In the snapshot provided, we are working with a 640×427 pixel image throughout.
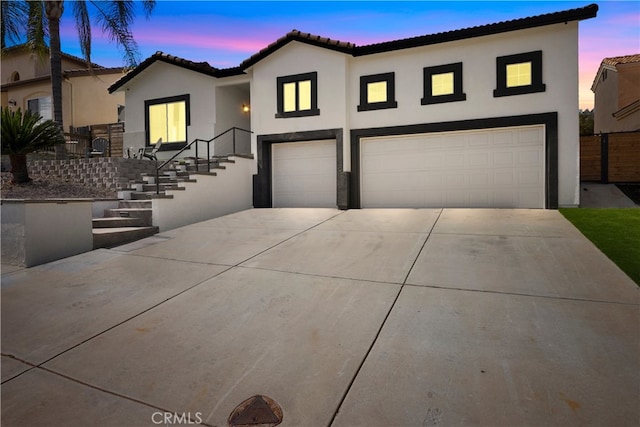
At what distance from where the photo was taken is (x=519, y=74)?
10.1 metres

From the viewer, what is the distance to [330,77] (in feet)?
38.1

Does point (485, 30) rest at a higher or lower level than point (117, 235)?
higher

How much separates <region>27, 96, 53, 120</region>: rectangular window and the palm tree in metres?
7.98

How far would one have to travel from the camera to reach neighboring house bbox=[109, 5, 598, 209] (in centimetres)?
980

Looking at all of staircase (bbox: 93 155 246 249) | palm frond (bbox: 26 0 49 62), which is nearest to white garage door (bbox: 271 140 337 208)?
staircase (bbox: 93 155 246 249)

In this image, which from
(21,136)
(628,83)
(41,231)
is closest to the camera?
(41,231)

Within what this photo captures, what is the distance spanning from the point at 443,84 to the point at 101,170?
1087 cm

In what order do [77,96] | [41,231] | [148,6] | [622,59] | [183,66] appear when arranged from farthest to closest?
1. [77,96]
2. [622,59]
3. [183,66]
4. [148,6]
5. [41,231]

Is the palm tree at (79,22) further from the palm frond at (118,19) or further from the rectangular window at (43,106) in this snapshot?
the rectangular window at (43,106)

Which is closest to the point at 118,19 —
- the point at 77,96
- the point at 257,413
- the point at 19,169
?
the point at 19,169

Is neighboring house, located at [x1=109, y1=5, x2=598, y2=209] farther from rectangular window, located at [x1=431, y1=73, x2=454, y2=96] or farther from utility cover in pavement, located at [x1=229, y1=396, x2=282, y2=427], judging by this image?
utility cover in pavement, located at [x1=229, y1=396, x2=282, y2=427]

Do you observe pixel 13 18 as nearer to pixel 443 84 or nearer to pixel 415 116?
pixel 415 116

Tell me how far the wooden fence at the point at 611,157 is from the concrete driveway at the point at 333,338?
323 inches

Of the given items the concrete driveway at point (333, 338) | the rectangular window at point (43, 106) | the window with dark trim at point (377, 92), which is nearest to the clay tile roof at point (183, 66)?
the window with dark trim at point (377, 92)
